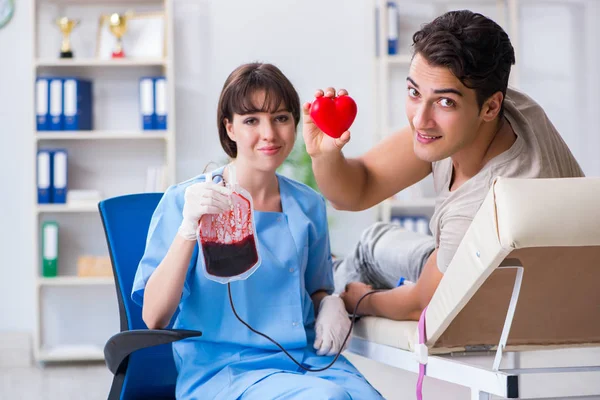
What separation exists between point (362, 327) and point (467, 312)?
0.38 metres

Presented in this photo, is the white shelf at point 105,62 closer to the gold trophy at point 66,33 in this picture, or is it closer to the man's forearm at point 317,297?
the gold trophy at point 66,33

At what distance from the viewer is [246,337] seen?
5.08 feet

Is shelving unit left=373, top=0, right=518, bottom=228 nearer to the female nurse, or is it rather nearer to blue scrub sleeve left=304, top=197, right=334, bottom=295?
blue scrub sleeve left=304, top=197, right=334, bottom=295

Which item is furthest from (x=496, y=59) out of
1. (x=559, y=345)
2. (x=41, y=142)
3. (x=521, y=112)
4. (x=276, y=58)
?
(x=41, y=142)

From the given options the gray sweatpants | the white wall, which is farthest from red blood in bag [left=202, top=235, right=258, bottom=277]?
the white wall

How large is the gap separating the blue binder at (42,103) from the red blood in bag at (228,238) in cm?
275

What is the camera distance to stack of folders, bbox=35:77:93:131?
387 centimetres

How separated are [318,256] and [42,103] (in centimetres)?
259

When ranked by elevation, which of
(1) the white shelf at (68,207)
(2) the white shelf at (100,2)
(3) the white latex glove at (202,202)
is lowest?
(1) the white shelf at (68,207)

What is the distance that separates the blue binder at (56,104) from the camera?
12.7ft

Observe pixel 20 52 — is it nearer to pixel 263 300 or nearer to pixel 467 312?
pixel 263 300

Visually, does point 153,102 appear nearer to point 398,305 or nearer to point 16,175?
point 16,175

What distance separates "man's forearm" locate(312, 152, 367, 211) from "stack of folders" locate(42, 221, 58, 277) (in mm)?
2385

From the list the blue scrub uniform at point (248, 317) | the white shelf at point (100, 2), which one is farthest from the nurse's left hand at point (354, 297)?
the white shelf at point (100, 2)
